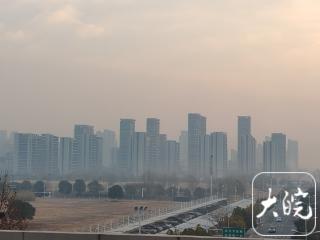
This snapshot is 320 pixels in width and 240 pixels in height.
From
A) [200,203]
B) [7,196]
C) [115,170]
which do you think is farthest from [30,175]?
[7,196]

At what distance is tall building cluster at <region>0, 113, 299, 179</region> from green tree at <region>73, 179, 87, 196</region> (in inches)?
82.7

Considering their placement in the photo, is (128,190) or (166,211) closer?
(166,211)

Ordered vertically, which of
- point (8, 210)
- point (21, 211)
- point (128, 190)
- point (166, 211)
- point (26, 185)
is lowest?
point (166, 211)

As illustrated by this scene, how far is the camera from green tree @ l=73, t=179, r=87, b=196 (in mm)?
33406

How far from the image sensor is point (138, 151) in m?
27.0

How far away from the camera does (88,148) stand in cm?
2825

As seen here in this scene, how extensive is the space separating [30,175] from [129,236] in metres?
26.9

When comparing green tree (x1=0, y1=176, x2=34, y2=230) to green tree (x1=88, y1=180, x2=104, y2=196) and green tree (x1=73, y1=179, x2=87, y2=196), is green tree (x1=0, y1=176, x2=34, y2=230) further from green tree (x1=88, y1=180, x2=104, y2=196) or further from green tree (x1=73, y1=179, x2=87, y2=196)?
green tree (x1=73, y1=179, x2=87, y2=196)

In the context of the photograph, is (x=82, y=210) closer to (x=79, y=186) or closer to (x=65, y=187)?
(x=79, y=186)

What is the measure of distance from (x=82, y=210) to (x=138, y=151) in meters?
9.37

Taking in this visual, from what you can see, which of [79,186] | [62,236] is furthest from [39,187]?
[62,236]

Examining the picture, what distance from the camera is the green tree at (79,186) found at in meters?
33.4

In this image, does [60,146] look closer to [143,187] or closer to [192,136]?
[143,187]

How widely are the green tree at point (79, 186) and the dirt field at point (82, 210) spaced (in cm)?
117
